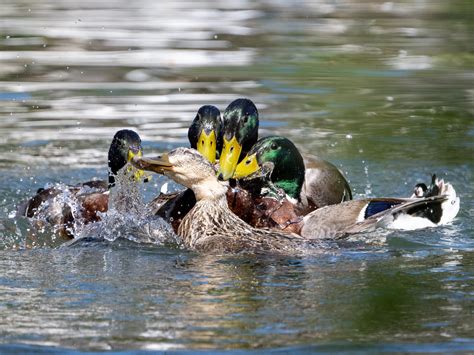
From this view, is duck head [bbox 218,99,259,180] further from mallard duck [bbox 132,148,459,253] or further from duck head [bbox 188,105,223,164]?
mallard duck [bbox 132,148,459,253]

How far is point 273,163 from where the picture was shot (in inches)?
375

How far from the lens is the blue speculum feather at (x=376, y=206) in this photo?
8.87 meters

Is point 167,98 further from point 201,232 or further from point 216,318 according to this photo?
point 216,318

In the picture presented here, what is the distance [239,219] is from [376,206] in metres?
1.02

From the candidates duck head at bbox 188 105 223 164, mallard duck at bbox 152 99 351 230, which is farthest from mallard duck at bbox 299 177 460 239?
duck head at bbox 188 105 223 164

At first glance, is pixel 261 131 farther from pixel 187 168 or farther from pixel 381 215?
pixel 187 168

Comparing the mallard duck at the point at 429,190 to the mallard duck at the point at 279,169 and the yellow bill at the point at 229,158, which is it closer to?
the mallard duck at the point at 279,169

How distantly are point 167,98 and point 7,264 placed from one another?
21.8 feet

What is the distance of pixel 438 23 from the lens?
64.1 ft

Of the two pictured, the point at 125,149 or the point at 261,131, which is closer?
the point at 125,149

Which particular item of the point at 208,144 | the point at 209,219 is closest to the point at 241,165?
the point at 208,144

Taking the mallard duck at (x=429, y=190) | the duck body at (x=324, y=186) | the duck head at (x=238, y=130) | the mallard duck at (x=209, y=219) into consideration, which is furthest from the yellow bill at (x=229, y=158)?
the mallard duck at (x=429, y=190)

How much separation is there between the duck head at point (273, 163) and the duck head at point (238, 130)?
0.46ft

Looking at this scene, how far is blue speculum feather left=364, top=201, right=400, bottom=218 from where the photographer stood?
8.87 metres
